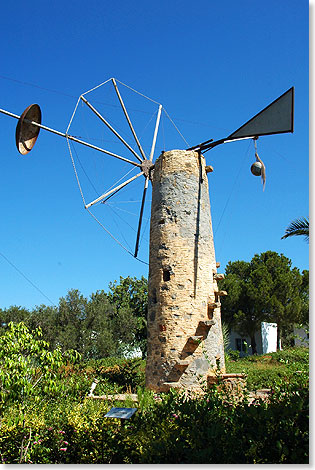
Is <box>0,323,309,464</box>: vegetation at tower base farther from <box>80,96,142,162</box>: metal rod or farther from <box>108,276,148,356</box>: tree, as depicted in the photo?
<box>108,276,148,356</box>: tree

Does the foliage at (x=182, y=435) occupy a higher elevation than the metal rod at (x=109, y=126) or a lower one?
lower

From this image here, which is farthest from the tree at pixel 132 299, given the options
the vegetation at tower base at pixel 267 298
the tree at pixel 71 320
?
the vegetation at tower base at pixel 267 298

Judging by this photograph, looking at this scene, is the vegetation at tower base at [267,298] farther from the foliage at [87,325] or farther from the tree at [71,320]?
the tree at [71,320]

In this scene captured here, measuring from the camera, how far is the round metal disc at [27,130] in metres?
7.89

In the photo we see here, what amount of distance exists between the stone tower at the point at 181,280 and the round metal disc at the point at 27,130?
286 cm

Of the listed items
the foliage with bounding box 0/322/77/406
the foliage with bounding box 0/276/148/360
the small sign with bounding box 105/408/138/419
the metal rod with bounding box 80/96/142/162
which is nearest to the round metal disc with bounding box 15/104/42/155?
the metal rod with bounding box 80/96/142/162

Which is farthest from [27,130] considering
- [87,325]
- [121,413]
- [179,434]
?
[87,325]

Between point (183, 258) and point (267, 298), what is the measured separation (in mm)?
16937

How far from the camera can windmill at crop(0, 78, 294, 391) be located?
715 cm

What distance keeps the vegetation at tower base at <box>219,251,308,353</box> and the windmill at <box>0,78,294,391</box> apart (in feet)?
52.7

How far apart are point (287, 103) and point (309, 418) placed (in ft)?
18.0

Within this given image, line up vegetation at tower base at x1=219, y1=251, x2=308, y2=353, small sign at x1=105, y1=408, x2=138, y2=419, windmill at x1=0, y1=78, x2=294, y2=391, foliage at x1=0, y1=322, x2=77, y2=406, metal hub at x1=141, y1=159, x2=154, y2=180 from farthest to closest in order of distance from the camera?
1. vegetation at tower base at x1=219, y1=251, x2=308, y2=353
2. metal hub at x1=141, y1=159, x2=154, y2=180
3. windmill at x1=0, y1=78, x2=294, y2=391
4. small sign at x1=105, y1=408, x2=138, y2=419
5. foliage at x1=0, y1=322, x2=77, y2=406

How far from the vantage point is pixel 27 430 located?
4.57 m

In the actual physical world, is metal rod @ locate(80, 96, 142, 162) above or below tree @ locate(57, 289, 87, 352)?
above
